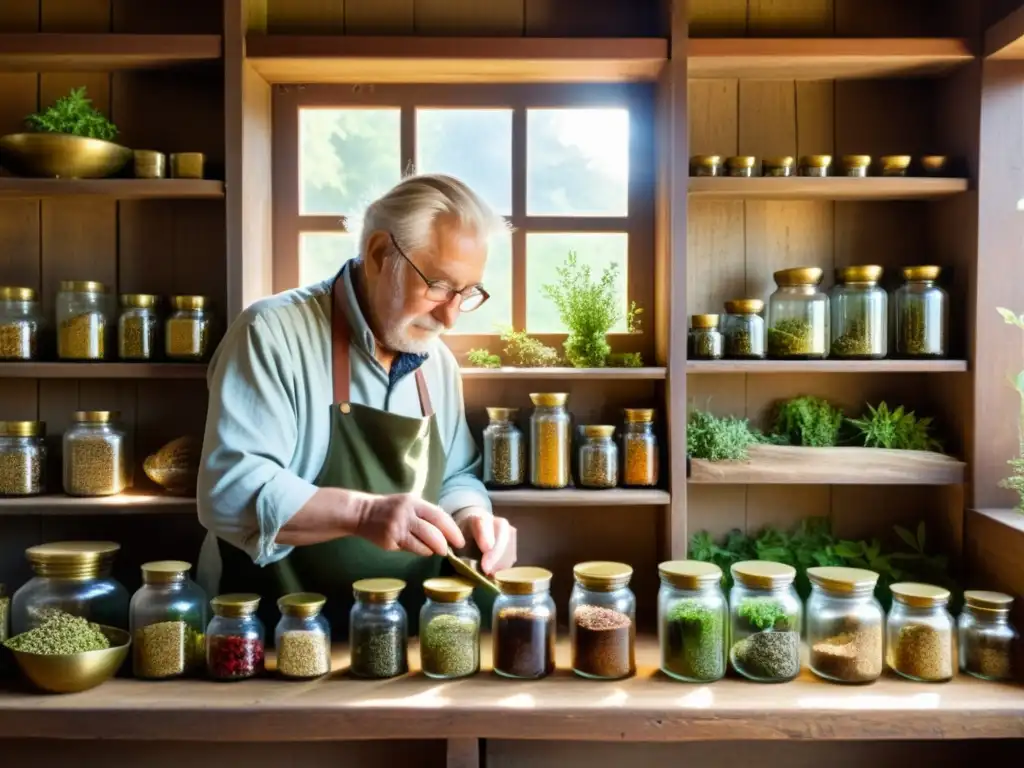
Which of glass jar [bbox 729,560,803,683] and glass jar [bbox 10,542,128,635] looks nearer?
glass jar [bbox 729,560,803,683]

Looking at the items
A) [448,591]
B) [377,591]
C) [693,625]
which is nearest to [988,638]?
[693,625]

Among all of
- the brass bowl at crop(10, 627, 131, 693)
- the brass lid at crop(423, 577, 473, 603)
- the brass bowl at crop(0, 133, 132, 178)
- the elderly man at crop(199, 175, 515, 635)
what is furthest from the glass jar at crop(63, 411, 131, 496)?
the brass lid at crop(423, 577, 473, 603)

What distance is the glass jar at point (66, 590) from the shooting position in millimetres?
1984

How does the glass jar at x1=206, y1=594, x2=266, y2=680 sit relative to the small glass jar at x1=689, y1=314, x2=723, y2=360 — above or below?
below

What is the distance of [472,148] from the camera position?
99.2 inches

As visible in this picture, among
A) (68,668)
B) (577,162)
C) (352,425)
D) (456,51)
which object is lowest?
(68,668)

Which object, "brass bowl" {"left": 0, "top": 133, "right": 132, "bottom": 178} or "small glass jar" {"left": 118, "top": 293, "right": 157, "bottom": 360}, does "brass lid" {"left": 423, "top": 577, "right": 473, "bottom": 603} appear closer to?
"small glass jar" {"left": 118, "top": 293, "right": 157, "bottom": 360}

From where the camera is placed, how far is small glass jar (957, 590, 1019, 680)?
1.89 meters

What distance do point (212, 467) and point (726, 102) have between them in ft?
5.70

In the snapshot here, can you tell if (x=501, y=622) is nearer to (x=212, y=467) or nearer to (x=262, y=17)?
(x=212, y=467)

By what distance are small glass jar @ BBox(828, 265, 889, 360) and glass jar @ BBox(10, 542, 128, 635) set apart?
1944 millimetres

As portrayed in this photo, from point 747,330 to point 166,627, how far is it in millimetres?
1610

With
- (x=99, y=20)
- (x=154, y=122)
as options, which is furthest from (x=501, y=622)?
(x=99, y=20)

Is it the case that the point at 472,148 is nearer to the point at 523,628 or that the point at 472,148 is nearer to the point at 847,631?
the point at 523,628
